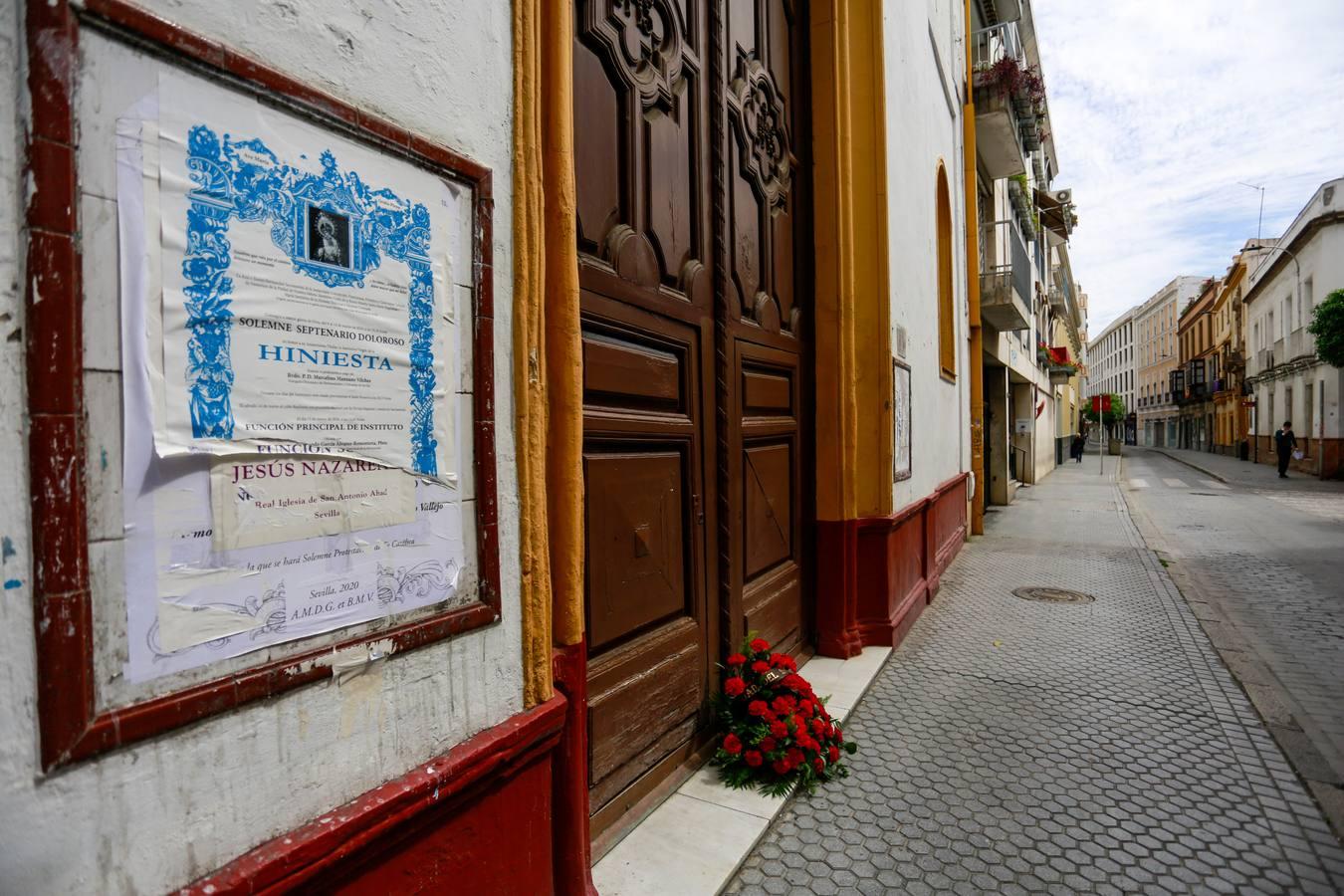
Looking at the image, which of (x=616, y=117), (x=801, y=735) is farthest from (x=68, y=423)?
(x=801, y=735)

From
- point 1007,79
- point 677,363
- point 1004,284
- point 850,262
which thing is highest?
point 1007,79

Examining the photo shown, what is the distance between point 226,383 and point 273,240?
11.2 inches

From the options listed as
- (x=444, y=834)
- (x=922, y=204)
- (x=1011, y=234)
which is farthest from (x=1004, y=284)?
(x=444, y=834)

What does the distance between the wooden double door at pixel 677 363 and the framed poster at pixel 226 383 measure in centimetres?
113

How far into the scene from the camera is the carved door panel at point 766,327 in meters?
3.99

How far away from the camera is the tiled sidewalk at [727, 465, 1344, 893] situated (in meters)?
2.66

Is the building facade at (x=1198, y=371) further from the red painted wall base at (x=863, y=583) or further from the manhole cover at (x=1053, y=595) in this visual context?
the red painted wall base at (x=863, y=583)

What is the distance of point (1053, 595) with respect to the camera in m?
7.21

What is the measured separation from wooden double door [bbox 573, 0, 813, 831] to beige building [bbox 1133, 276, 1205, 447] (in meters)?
71.1

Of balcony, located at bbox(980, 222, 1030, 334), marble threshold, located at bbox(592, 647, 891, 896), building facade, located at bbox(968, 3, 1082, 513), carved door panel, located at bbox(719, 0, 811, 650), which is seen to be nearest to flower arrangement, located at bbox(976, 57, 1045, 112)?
building facade, located at bbox(968, 3, 1082, 513)

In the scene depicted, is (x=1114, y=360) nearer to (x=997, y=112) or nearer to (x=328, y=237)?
(x=997, y=112)

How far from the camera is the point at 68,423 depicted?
1043 mm

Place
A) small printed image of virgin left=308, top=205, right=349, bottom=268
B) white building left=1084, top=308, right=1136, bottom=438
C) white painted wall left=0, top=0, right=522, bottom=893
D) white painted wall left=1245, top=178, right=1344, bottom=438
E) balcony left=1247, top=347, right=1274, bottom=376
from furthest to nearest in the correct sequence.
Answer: white building left=1084, top=308, right=1136, bottom=438
balcony left=1247, top=347, right=1274, bottom=376
white painted wall left=1245, top=178, right=1344, bottom=438
small printed image of virgin left=308, top=205, right=349, bottom=268
white painted wall left=0, top=0, right=522, bottom=893

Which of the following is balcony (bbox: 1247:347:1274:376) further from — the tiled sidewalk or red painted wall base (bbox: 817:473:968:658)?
red painted wall base (bbox: 817:473:968:658)
